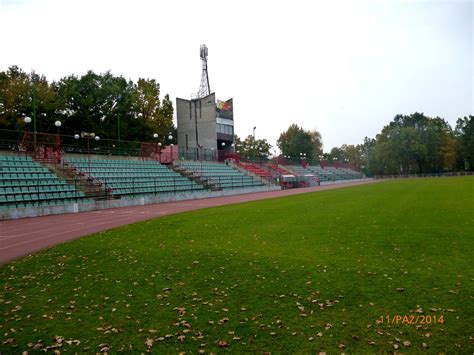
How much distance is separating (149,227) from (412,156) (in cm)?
10453

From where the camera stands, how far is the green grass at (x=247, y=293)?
4.54 m

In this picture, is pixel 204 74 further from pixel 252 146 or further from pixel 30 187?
pixel 30 187

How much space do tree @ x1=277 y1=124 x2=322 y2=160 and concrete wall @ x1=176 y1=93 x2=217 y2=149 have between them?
132 feet

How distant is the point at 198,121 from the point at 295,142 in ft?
152

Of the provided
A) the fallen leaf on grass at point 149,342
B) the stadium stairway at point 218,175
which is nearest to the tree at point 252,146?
the stadium stairway at point 218,175

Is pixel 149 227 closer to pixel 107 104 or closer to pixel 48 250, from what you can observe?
pixel 48 250

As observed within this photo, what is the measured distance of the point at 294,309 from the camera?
17.5 ft

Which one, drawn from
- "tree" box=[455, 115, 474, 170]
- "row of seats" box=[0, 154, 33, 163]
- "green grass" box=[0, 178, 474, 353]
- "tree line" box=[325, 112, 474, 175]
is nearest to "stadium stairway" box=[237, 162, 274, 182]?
"row of seats" box=[0, 154, 33, 163]

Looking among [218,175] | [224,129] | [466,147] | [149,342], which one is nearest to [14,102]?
[218,175]

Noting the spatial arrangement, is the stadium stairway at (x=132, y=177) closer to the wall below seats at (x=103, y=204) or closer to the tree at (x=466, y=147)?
the wall below seats at (x=103, y=204)

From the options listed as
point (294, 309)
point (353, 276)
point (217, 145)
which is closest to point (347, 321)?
point (294, 309)

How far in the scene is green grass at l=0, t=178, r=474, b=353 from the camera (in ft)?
14.9

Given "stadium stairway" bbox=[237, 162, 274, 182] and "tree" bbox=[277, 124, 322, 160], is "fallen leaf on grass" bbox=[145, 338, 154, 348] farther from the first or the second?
"tree" bbox=[277, 124, 322, 160]

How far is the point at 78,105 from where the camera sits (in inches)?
1857
